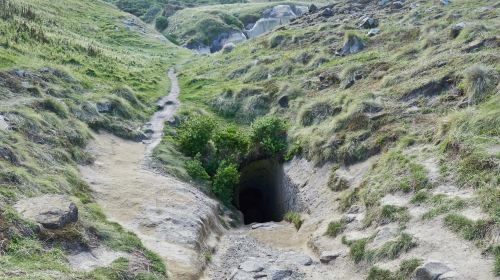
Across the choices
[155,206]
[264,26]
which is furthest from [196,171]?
[264,26]

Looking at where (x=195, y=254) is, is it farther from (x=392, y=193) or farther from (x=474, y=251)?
(x=474, y=251)

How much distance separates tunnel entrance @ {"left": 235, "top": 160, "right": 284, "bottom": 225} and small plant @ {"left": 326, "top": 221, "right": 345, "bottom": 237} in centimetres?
963

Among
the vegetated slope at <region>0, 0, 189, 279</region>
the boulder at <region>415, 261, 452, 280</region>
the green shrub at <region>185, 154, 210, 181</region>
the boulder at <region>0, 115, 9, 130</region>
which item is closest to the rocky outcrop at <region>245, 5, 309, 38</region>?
the vegetated slope at <region>0, 0, 189, 279</region>

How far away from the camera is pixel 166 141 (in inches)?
1220

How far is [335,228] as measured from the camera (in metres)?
19.9

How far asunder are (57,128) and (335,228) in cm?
1530

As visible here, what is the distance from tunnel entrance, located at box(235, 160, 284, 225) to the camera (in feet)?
102

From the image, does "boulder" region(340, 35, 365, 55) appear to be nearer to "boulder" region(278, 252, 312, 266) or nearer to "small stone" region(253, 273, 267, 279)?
"boulder" region(278, 252, 312, 266)

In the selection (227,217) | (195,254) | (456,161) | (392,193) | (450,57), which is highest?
(450,57)

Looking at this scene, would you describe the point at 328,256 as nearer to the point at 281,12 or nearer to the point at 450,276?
the point at 450,276

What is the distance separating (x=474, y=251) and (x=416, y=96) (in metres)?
13.2

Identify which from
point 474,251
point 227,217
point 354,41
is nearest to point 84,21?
point 354,41

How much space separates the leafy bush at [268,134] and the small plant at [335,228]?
411 inches

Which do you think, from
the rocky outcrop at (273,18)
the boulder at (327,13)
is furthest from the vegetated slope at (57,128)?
the rocky outcrop at (273,18)
